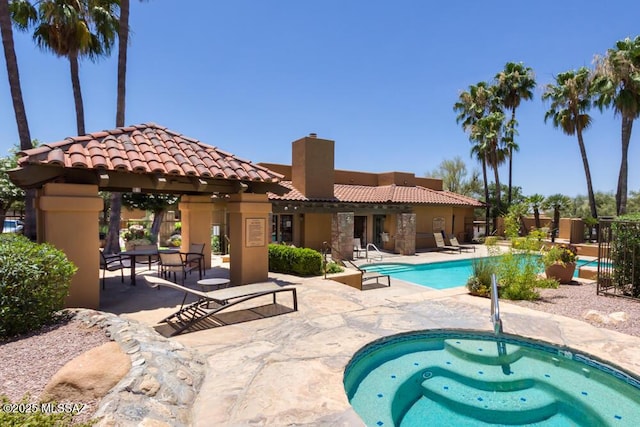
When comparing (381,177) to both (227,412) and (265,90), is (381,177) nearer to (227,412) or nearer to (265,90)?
(265,90)

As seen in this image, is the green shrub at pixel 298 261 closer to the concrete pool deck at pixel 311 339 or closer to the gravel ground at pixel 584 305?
the concrete pool deck at pixel 311 339

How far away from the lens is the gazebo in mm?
6191

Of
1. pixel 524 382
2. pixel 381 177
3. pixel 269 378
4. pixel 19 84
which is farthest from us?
pixel 381 177

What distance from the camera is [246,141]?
29.4 metres

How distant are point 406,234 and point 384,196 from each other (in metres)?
3.18

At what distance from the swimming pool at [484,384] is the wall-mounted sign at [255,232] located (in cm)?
480

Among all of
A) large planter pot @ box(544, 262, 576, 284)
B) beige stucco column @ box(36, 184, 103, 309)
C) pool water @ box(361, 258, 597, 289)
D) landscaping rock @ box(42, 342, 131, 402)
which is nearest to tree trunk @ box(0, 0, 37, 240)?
beige stucco column @ box(36, 184, 103, 309)

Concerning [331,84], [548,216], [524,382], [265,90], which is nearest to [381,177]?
[331,84]

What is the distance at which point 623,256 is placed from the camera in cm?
839

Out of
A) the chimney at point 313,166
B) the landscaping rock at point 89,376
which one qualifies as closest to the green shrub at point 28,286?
the landscaping rock at point 89,376

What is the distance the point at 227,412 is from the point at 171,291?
6.29 metres

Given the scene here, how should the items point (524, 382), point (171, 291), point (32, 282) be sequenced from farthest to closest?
1. point (171, 291)
2. point (524, 382)
3. point (32, 282)

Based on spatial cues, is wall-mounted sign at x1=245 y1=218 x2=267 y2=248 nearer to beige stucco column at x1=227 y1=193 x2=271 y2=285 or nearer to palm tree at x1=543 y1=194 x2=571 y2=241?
beige stucco column at x1=227 y1=193 x2=271 y2=285

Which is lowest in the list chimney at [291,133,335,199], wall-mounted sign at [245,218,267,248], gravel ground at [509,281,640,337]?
gravel ground at [509,281,640,337]
